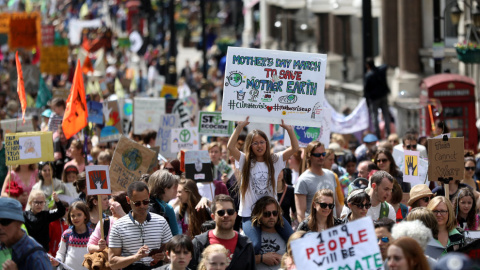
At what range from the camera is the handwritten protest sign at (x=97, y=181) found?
→ 956 cm

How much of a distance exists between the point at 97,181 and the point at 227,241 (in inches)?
80.5

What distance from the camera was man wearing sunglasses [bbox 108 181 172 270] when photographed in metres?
8.26

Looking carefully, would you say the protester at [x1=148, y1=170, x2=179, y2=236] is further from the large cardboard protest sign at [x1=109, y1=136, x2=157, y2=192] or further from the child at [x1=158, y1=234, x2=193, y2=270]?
the large cardboard protest sign at [x1=109, y1=136, x2=157, y2=192]

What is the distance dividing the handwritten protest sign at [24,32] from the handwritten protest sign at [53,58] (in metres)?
4.77

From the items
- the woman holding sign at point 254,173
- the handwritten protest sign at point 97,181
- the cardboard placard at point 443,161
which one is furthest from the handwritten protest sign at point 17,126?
the cardboard placard at point 443,161

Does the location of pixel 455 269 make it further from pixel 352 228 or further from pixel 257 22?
pixel 257 22

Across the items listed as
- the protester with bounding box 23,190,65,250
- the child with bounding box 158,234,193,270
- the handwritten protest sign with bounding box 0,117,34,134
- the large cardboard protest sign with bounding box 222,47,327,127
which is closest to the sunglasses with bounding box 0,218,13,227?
the child with bounding box 158,234,193,270

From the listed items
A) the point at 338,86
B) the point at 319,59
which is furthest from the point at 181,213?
the point at 338,86

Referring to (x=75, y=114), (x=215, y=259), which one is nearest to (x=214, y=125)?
(x=75, y=114)

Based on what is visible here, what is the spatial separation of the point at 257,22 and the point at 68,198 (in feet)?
129

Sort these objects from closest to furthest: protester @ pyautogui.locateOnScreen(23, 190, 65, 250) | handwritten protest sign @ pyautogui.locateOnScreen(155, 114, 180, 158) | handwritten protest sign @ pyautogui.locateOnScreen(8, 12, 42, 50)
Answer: protester @ pyautogui.locateOnScreen(23, 190, 65, 250) → handwritten protest sign @ pyautogui.locateOnScreen(155, 114, 180, 158) → handwritten protest sign @ pyautogui.locateOnScreen(8, 12, 42, 50)

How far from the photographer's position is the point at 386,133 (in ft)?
64.7

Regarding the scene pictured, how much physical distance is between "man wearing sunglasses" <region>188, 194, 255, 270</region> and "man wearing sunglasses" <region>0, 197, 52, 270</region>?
4.93ft

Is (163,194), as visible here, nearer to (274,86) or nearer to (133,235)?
(133,235)
